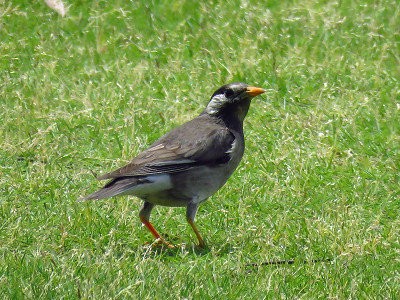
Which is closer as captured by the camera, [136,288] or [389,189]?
[136,288]

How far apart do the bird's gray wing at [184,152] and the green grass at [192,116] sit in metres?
0.49

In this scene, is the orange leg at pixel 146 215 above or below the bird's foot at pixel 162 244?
above

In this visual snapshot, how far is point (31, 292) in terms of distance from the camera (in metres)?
6.61

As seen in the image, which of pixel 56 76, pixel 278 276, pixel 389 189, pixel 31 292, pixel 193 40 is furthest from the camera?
pixel 193 40

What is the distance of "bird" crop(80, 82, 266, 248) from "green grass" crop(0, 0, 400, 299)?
12.8 inches

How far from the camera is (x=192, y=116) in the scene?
10414mm

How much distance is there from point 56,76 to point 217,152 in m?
3.16

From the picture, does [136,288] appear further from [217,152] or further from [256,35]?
[256,35]

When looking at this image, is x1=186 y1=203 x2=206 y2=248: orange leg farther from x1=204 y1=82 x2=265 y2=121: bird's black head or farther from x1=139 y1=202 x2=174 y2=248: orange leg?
x1=204 y1=82 x2=265 y2=121: bird's black head

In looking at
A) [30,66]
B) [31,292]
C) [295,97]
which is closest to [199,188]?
[31,292]

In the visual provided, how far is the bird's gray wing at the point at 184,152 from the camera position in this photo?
806 cm

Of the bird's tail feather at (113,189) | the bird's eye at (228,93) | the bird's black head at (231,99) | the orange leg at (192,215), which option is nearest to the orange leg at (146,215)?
the orange leg at (192,215)

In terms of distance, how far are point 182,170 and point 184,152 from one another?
5.3 inches

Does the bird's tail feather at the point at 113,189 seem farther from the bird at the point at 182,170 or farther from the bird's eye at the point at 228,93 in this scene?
the bird's eye at the point at 228,93
